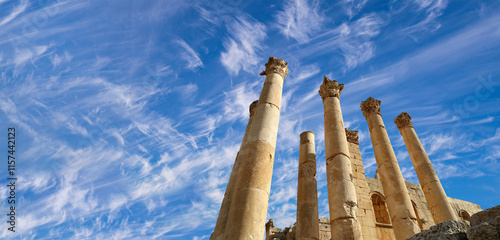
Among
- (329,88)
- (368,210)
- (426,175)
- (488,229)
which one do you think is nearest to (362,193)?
(368,210)

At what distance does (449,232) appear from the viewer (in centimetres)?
354

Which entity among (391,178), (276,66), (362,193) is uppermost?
(276,66)

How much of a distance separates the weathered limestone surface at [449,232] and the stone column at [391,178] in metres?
8.36

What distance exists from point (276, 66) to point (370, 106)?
8445 millimetres

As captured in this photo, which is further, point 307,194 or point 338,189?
point 307,194

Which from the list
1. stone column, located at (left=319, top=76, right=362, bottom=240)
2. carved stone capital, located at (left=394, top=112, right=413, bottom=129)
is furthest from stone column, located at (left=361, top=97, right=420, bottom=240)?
stone column, located at (left=319, top=76, right=362, bottom=240)

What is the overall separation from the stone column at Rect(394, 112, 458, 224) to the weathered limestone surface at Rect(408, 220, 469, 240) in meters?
10.8

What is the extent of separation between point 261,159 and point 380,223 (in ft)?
35.1

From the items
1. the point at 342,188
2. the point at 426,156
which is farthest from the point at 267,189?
the point at 426,156

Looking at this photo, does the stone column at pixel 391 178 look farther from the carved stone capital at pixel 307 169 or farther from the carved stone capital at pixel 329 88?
the carved stone capital at pixel 307 169

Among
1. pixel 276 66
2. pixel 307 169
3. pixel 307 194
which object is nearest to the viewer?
pixel 276 66

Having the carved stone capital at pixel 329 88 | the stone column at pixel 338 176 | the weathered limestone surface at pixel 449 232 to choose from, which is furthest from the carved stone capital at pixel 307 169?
the weathered limestone surface at pixel 449 232

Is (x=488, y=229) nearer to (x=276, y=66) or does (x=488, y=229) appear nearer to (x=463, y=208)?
(x=276, y=66)

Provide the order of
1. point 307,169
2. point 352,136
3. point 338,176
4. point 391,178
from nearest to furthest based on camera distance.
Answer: point 338,176
point 391,178
point 307,169
point 352,136
